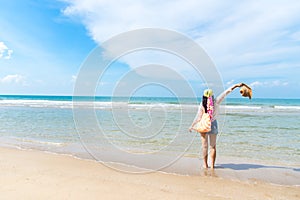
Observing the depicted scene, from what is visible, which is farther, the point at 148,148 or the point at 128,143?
the point at 128,143

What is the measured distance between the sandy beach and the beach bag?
1.00 meters

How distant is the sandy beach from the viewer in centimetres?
358

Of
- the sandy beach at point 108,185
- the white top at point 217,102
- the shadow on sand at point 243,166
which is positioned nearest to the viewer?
the sandy beach at point 108,185

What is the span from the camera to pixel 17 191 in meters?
3.57

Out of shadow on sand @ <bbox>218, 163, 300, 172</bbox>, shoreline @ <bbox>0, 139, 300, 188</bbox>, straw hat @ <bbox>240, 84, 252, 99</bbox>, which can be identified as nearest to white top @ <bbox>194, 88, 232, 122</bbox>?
straw hat @ <bbox>240, 84, 252, 99</bbox>

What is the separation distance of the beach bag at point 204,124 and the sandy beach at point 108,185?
39.5 inches

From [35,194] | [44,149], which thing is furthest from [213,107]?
[44,149]

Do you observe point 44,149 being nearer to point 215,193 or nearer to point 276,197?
point 215,193

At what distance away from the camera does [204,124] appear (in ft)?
17.3

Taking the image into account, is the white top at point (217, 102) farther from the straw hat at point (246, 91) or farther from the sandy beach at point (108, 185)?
the sandy beach at point (108, 185)

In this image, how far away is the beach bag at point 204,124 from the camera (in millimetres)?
5242

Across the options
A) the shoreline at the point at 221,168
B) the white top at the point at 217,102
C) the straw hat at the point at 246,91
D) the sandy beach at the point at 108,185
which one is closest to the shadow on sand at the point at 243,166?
the shoreline at the point at 221,168

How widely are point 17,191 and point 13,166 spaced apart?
186 cm

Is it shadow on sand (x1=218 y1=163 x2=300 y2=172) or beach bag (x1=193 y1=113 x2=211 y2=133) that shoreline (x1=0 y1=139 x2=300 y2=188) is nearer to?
shadow on sand (x1=218 y1=163 x2=300 y2=172)
